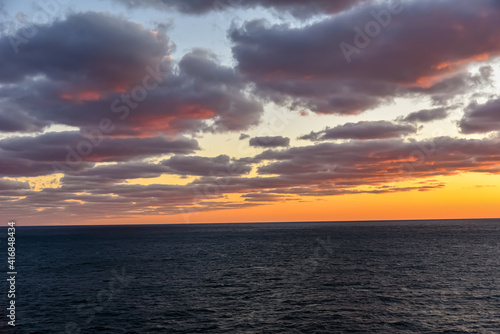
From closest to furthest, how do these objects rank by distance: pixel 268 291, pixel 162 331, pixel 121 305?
1. pixel 162 331
2. pixel 121 305
3. pixel 268 291

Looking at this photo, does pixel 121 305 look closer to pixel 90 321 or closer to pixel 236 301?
pixel 90 321

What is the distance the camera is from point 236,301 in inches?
2640

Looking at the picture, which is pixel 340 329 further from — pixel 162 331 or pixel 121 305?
pixel 121 305

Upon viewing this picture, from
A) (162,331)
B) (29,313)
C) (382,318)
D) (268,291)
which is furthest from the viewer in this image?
(268,291)

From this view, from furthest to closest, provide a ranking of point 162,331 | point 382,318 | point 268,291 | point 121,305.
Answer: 1. point 268,291
2. point 121,305
3. point 382,318
4. point 162,331

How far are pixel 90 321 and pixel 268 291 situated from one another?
32.9m

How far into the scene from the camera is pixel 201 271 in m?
102

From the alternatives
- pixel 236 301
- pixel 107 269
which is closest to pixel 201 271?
pixel 107 269

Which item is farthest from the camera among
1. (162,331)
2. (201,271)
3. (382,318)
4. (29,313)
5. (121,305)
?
(201,271)

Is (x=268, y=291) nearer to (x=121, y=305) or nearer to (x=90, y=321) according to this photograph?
(x=121, y=305)

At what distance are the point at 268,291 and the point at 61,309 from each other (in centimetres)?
3670

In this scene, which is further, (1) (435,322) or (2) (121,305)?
(2) (121,305)

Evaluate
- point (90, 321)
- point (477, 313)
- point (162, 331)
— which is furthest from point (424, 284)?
point (90, 321)

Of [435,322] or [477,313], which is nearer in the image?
[435,322]
